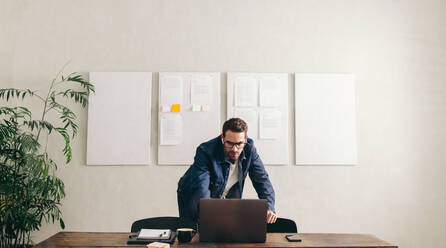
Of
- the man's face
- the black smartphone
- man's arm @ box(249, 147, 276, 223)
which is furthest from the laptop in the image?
man's arm @ box(249, 147, 276, 223)

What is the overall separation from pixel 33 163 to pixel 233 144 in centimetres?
174

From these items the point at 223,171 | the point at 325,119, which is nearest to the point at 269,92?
the point at 325,119

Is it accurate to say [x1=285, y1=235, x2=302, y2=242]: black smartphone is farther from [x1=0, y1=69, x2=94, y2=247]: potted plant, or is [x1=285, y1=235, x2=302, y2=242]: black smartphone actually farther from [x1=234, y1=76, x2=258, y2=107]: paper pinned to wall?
[x1=0, y1=69, x2=94, y2=247]: potted plant

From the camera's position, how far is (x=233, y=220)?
175cm

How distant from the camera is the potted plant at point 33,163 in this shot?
2.79 meters

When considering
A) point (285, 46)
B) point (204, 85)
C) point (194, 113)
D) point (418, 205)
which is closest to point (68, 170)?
point (194, 113)

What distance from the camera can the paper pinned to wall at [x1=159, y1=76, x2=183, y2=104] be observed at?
328cm

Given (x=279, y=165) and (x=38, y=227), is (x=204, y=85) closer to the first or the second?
(x=279, y=165)

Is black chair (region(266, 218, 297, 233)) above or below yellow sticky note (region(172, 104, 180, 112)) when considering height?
below

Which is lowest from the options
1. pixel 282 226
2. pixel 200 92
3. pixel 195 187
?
pixel 282 226

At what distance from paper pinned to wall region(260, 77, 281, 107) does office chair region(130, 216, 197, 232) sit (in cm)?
156

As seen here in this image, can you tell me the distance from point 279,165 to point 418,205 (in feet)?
4.70

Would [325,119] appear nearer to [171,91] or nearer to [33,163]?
[171,91]

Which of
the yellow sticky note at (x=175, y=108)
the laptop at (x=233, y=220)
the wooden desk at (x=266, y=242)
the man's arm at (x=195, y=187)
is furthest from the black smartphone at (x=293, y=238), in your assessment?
the yellow sticky note at (x=175, y=108)
